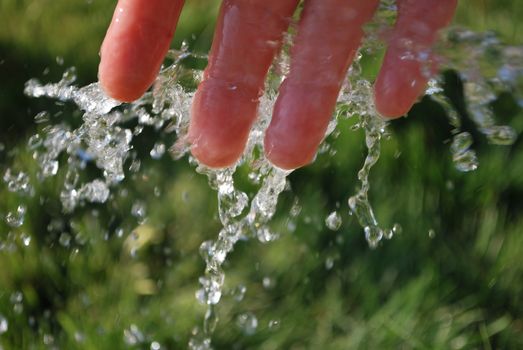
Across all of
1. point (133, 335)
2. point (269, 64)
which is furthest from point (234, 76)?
point (133, 335)

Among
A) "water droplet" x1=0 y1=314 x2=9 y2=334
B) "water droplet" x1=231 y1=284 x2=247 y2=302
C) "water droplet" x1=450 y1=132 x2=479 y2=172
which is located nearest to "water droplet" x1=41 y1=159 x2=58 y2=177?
"water droplet" x1=0 y1=314 x2=9 y2=334

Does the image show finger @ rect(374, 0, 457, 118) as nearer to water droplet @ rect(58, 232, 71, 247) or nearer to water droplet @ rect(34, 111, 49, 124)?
water droplet @ rect(58, 232, 71, 247)

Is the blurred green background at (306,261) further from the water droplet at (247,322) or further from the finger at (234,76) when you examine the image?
the finger at (234,76)

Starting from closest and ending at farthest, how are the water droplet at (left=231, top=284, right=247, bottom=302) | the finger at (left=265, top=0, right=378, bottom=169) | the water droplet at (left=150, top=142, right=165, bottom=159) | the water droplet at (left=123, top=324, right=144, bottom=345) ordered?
the finger at (left=265, top=0, right=378, bottom=169) < the water droplet at (left=123, top=324, right=144, bottom=345) < the water droplet at (left=231, top=284, right=247, bottom=302) < the water droplet at (left=150, top=142, right=165, bottom=159)

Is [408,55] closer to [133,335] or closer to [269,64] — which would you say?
[269,64]

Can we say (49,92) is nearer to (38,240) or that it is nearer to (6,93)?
(6,93)

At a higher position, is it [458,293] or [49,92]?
[49,92]

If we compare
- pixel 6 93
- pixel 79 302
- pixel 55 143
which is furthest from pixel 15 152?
pixel 79 302
